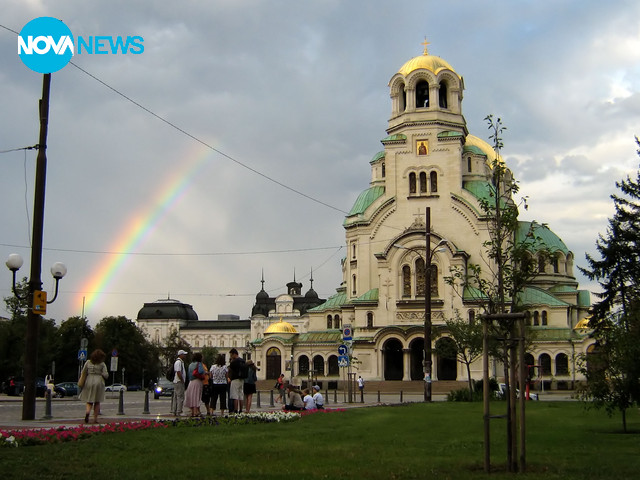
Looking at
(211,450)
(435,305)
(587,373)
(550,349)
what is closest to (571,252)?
(550,349)

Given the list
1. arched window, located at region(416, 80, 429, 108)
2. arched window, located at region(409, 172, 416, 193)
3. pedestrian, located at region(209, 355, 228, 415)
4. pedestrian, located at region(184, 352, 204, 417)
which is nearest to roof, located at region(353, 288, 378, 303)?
arched window, located at region(409, 172, 416, 193)

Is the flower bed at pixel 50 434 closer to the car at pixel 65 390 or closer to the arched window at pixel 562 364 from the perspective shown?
the car at pixel 65 390

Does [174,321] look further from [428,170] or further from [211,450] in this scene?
[211,450]

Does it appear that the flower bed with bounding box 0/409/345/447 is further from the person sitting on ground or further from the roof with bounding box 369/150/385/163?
the roof with bounding box 369/150/385/163

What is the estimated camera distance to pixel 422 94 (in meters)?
84.0

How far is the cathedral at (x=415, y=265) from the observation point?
75875 mm

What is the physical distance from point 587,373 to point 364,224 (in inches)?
2353

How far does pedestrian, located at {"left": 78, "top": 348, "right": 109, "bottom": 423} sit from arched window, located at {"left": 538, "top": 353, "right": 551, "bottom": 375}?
62.7m

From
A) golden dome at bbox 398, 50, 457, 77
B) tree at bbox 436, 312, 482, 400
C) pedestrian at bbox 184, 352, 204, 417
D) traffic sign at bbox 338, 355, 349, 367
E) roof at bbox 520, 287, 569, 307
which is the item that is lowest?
pedestrian at bbox 184, 352, 204, 417

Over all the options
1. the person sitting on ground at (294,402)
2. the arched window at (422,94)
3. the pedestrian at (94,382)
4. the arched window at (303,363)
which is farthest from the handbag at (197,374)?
the arched window at (422,94)

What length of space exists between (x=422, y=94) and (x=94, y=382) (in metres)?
67.6

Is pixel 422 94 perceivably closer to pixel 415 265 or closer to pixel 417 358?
pixel 415 265

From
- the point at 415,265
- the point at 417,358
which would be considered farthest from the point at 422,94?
the point at 417,358

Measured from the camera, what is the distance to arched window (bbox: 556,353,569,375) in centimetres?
7712
